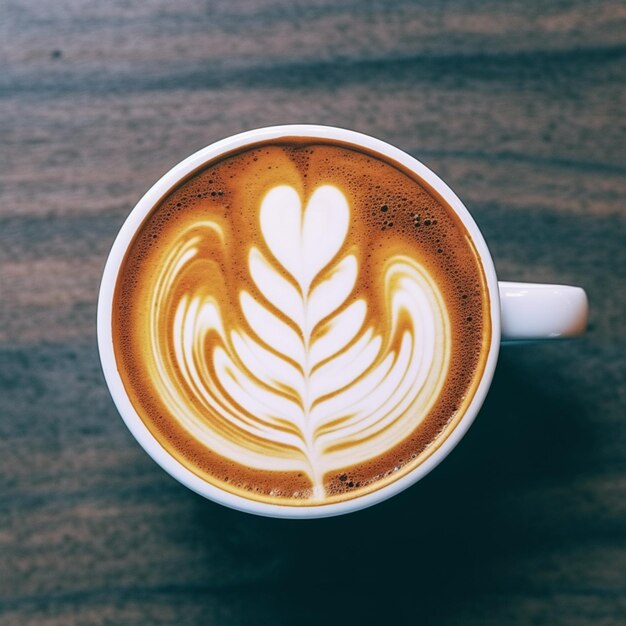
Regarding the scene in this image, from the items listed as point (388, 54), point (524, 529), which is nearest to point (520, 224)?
point (388, 54)

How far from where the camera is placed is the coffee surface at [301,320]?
824 millimetres

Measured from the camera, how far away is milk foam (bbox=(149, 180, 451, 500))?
82 centimetres

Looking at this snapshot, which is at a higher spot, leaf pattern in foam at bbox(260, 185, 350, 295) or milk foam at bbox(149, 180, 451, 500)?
leaf pattern in foam at bbox(260, 185, 350, 295)

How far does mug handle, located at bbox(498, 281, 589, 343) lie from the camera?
820mm

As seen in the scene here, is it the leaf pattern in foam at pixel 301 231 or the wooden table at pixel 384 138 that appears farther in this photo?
the wooden table at pixel 384 138

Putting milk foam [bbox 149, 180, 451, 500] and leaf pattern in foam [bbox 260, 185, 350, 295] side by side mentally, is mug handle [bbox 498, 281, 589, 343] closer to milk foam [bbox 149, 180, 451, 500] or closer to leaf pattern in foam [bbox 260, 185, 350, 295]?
milk foam [bbox 149, 180, 451, 500]

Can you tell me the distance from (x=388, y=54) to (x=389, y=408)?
51cm

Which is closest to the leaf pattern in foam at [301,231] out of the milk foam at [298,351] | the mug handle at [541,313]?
the milk foam at [298,351]

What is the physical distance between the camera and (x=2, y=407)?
3.29 ft

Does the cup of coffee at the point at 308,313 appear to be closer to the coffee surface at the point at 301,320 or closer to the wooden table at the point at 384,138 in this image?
the coffee surface at the point at 301,320

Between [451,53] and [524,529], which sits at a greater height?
[451,53]

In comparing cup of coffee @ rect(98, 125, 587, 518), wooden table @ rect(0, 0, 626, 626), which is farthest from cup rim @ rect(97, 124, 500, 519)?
wooden table @ rect(0, 0, 626, 626)

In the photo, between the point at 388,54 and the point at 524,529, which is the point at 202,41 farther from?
the point at 524,529

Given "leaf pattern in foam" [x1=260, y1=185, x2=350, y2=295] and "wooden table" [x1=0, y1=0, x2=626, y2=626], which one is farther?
"wooden table" [x1=0, y1=0, x2=626, y2=626]
